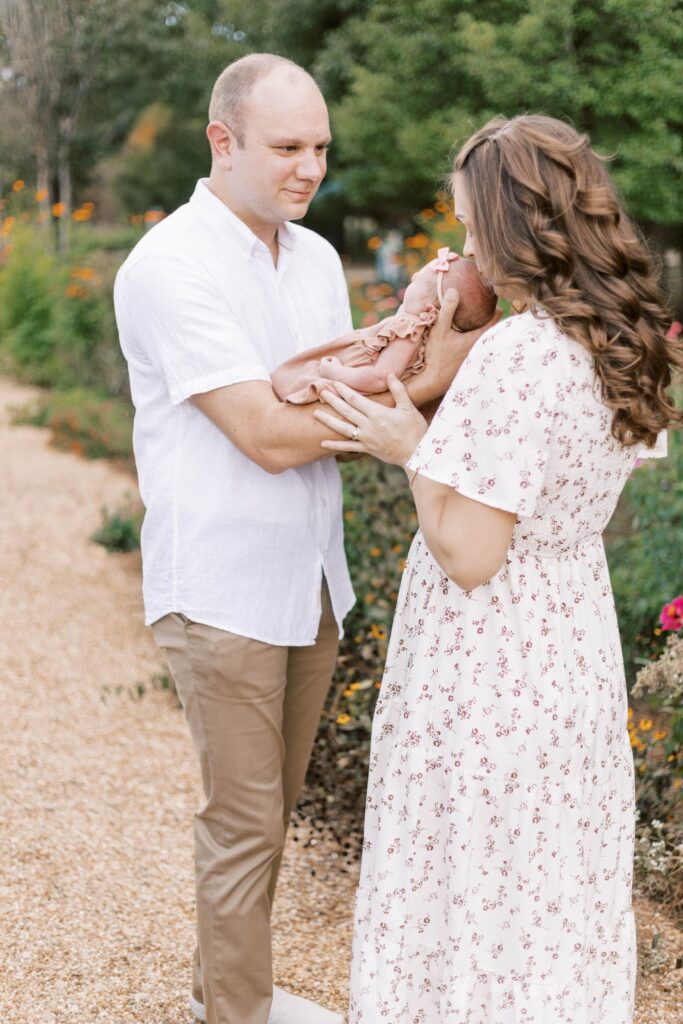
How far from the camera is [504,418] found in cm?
179

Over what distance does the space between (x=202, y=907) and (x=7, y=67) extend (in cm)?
1774

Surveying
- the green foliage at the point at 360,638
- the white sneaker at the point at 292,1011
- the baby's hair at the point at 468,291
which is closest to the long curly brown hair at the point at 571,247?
the baby's hair at the point at 468,291

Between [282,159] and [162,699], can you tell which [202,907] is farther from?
[162,699]

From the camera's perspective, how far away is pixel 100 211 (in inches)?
1086

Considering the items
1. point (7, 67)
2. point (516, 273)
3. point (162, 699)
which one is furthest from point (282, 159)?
point (7, 67)

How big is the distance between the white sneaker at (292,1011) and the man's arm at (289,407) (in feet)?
4.58

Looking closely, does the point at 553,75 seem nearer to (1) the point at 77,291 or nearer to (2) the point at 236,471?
(1) the point at 77,291

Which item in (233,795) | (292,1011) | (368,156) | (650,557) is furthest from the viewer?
(368,156)

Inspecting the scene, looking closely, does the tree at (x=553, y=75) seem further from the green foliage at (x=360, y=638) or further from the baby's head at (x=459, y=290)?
the baby's head at (x=459, y=290)

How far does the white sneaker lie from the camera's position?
2.71 meters

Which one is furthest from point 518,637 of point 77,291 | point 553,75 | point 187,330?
point 77,291

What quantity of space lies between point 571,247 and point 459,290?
1.06 ft

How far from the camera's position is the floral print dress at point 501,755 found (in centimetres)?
188

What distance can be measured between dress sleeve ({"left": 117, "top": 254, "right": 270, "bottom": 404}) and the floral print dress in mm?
452
